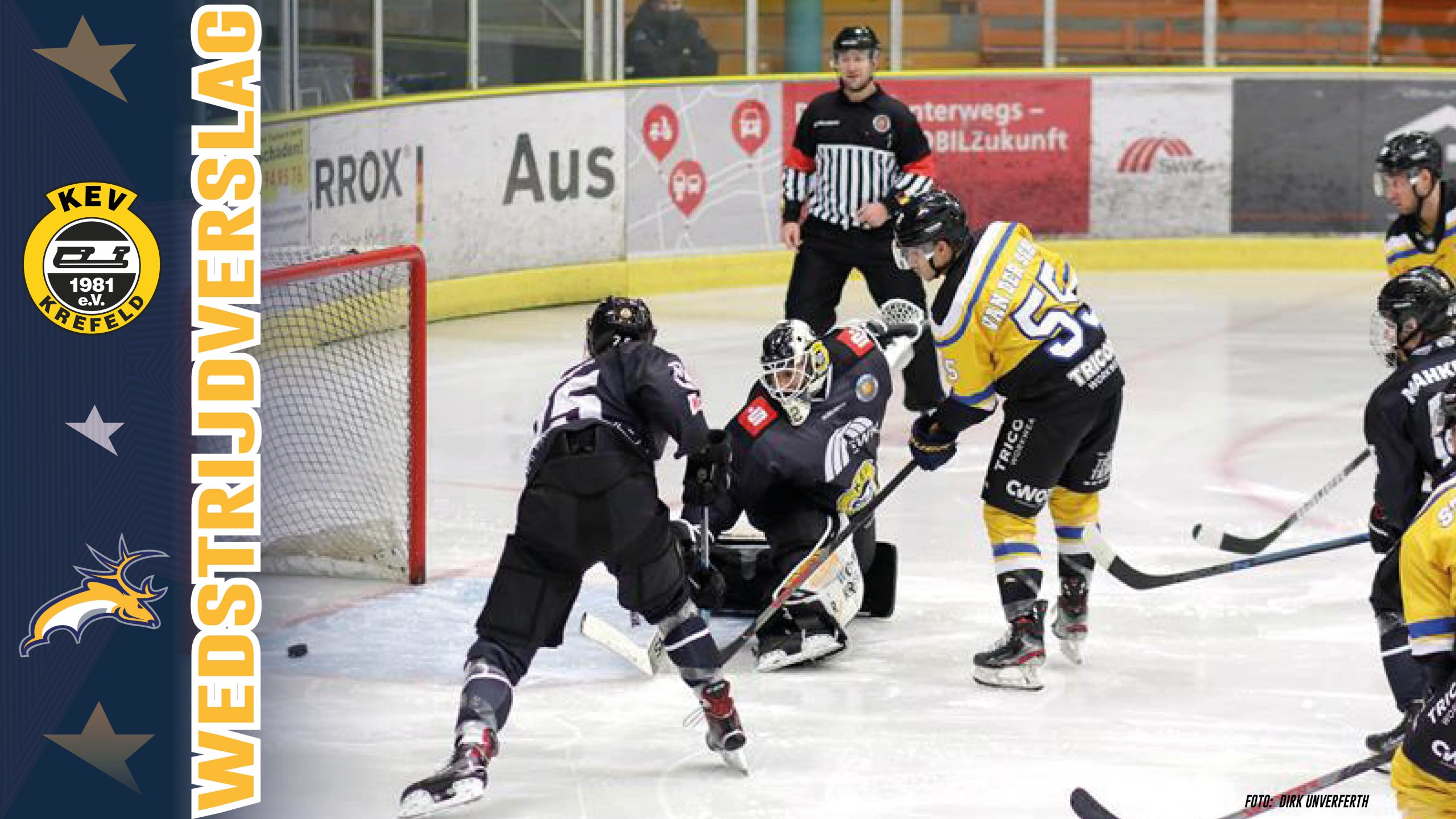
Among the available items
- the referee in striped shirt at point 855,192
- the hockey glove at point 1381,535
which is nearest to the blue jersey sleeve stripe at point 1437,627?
the hockey glove at point 1381,535

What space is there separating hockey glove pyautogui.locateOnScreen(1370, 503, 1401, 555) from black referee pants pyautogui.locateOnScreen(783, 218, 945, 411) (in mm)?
3014

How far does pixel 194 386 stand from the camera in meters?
4.56

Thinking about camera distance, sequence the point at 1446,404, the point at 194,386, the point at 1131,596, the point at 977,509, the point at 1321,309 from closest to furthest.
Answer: the point at 1446,404, the point at 194,386, the point at 1131,596, the point at 977,509, the point at 1321,309

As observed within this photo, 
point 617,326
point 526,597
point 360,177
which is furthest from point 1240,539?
point 360,177

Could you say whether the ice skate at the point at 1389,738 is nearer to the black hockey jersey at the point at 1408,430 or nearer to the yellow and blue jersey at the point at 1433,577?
the black hockey jersey at the point at 1408,430

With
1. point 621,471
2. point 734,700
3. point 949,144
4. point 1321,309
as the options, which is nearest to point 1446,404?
point 621,471

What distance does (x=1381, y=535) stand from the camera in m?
5.14

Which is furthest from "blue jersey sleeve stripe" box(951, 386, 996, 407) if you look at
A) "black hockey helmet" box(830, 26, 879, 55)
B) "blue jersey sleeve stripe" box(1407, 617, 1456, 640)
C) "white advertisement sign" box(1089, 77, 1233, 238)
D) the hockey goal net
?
"white advertisement sign" box(1089, 77, 1233, 238)

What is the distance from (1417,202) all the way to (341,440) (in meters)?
3.09

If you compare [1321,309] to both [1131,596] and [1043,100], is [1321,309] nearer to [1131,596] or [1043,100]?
[1043,100]

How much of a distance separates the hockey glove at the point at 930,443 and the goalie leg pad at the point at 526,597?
1.10m

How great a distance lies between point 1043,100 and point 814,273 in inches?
194

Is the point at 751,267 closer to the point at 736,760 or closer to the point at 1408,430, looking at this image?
the point at 736,760

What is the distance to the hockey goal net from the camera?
6.61m
